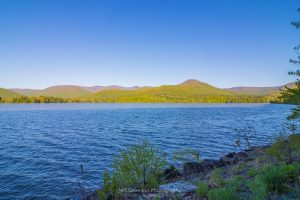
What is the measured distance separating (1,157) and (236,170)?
24.9 metres

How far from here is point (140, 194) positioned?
11.4 m

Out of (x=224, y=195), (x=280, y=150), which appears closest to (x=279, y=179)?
(x=224, y=195)

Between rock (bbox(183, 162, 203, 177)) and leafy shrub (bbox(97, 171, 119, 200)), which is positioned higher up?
leafy shrub (bbox(97, 171, 119, 200))

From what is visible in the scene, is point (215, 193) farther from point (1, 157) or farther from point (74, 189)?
point (1, 157)

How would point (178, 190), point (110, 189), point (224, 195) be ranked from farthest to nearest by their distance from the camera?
point (110, 189) → point (178, 190) → point (224, 195)

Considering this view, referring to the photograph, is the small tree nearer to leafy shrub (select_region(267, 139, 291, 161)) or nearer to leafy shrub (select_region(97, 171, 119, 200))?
leafy shrub (select_region(267, 139, 291, 161))

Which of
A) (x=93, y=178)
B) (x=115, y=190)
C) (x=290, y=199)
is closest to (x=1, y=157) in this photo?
(x=93, y=178)

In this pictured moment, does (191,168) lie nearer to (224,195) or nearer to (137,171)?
(137,171)

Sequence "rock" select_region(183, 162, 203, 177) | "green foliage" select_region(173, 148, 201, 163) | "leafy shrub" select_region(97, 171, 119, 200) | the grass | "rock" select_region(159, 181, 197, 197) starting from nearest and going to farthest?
the grass < "rock" select_region(159, 181, 197, 197) < "leafy shrub" select_region(97, 171, 119, 200) < "rock" select_region(183, 162, 203, 177) < "green foliage" select_region(173, 148, 201, 163)

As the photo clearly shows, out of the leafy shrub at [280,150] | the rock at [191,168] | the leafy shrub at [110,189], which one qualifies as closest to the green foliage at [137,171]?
the leafy shrub at [110,189]

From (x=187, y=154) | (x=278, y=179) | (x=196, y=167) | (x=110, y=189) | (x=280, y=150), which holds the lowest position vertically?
(x=196, y=167)

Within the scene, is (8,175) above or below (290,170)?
below

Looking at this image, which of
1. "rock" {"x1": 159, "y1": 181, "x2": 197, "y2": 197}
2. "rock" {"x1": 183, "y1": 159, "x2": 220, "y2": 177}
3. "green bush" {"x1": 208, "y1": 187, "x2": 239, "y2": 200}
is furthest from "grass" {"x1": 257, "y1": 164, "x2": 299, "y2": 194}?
"rock" {"x1": 183, "y1": 159, "x2": 220, "y2": 177}

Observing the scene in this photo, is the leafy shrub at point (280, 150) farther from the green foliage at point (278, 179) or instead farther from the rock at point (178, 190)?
the rock at point (178, 190)
